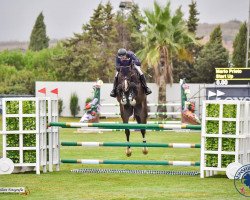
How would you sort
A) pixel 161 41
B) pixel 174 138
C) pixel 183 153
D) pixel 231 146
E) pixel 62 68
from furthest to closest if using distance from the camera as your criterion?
pixel 62 68 → pixel 161 41 → pixel 174 138 → pixel 183 153 → pixel 231 146

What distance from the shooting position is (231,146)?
14.3 metres

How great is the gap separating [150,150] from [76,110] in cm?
2872

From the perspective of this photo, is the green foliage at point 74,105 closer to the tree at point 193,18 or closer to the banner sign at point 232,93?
the banner sign at point 232,93

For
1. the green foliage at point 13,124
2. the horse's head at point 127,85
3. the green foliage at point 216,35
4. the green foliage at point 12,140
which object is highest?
the green foliage at point 216,35

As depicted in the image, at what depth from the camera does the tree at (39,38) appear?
94938 millimetres

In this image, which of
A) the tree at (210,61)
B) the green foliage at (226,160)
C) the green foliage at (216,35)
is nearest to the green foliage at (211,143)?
the green foliage at (226,160)

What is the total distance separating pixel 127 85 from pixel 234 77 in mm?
19219

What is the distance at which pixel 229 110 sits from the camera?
1431cm

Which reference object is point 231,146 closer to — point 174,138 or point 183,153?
point 183,153

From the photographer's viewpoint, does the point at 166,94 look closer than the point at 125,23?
Yes

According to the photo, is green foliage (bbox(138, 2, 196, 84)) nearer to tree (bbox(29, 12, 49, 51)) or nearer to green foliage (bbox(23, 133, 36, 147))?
green foliage (bbox(23, 133, 36, 147))

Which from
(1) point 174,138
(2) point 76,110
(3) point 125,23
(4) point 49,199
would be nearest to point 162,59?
(2) point 76,110

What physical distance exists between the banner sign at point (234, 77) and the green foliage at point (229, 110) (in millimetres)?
21055

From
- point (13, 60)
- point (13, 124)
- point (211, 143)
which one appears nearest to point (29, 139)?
point (13, 124)
